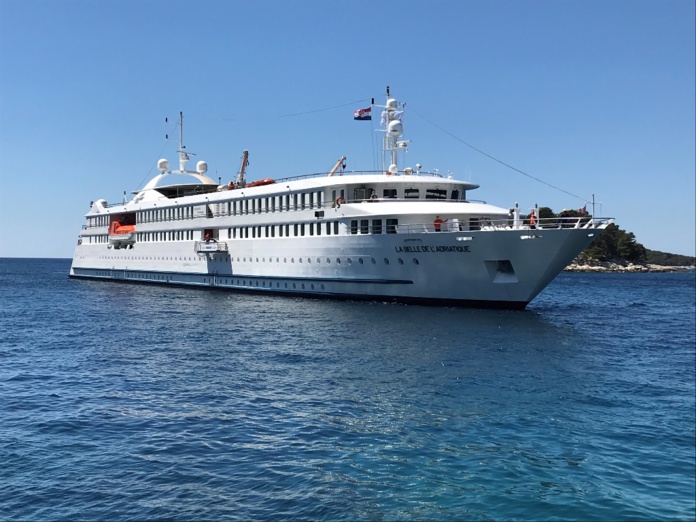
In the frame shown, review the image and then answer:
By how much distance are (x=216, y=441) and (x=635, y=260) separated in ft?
487

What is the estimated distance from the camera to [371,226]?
1619 inches

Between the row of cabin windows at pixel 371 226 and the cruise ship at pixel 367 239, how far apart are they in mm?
74

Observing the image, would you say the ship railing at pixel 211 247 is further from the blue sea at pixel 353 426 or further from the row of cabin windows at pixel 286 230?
the blue sea at pixel 353 426

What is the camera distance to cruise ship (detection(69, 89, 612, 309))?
3472 cm

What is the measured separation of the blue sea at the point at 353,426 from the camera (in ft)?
Result: 36.1

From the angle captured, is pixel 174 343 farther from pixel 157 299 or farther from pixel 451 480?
pixel 157 299

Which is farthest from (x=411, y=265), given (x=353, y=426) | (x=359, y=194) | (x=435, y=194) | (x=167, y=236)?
(x=167, y=236)

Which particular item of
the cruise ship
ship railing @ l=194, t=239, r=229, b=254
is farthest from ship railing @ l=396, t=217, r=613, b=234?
ship railing @ l=194, t=239, r=229, b=254

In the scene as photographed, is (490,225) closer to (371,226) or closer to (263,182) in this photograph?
(371,226)

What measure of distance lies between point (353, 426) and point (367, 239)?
26.3 m

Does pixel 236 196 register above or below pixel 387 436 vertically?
above

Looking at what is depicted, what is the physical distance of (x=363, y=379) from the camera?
1981cm

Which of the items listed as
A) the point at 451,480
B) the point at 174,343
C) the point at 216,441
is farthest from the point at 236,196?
the point at 451,480

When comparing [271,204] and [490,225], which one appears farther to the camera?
[271,204]
